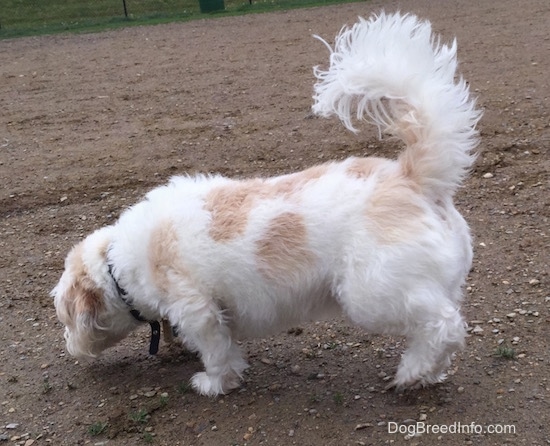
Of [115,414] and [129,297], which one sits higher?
Result: [129,297]

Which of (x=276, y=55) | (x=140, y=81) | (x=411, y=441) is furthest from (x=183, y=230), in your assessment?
(x=276, y=55)

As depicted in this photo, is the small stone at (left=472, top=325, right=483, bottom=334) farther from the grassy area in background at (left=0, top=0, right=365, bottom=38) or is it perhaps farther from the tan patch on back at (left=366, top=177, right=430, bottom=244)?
the grassy area in background at (left=0, top=0, right=365, bottom=38)

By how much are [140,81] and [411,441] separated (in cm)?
817

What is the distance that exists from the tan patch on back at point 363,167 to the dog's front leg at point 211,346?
0.91 metres

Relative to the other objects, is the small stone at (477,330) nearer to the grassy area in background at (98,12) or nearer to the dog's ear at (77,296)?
the dog's ear at (77,296)

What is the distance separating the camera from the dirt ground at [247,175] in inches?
134

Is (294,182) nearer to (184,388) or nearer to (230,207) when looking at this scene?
(230,207)

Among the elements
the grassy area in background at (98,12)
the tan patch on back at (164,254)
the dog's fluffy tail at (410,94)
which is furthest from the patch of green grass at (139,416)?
the grassy area in background at (98,12)

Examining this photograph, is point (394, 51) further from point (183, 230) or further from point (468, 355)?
point (468, 355)

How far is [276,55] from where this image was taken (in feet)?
36.4

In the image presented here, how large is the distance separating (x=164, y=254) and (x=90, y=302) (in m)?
0.53

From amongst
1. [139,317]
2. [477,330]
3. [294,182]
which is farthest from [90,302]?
[477,330]

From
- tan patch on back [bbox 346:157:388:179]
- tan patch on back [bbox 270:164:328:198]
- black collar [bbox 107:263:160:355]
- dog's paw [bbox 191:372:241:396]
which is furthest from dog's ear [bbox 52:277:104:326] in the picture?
tan patch on back [bbox 346:157:388:179]

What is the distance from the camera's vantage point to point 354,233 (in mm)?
3090
